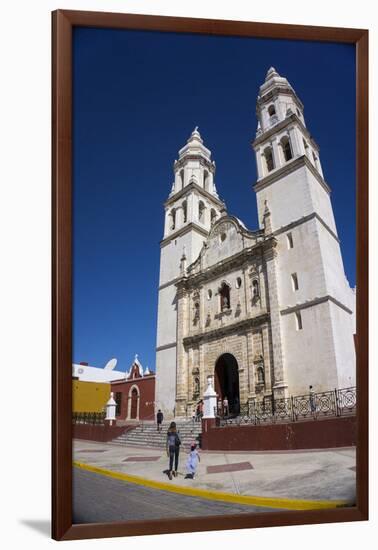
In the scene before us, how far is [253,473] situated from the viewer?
8164 millimetres

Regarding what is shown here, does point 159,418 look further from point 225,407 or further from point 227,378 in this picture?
point 227,378

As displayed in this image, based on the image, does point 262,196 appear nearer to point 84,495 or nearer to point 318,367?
point 318,367

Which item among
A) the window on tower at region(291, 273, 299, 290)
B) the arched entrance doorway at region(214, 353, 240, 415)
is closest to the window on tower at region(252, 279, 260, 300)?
the window on tower at region(291, 273, 299, 290)

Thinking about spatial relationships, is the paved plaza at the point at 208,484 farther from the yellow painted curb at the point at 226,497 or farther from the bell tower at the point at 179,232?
the bell tower at the point at 179,232

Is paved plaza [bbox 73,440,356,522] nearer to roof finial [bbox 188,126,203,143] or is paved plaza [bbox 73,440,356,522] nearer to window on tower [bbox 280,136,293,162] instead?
roof finial [bbox 188,126,203,143]

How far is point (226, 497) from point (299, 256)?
22.7 feet

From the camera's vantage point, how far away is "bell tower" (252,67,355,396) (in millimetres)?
10727

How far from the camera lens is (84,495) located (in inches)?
287

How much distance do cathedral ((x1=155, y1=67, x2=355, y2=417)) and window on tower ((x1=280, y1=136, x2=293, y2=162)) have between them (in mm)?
64

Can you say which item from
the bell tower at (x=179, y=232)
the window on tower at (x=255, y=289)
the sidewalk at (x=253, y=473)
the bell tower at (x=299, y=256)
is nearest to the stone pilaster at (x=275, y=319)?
the bell tower at (x=299, y=256)

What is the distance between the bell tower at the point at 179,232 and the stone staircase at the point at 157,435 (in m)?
1.19

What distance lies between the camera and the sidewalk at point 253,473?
7.76 meters

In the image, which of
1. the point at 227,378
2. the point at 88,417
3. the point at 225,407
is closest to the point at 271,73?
the point at 88,417

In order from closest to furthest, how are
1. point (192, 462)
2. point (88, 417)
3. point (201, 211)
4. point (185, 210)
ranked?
1. point (88, 417)
2. point (192, 462)
3. point (185, 210)
4. point (201, 211)
